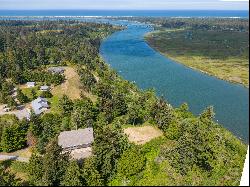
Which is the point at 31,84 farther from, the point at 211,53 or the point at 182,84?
the point at 211,53

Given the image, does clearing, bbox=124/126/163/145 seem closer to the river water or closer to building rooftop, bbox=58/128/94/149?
building rooftop, bbox=58/128/94/149

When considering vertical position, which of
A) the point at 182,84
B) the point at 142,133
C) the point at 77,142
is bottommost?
the point at 182,84

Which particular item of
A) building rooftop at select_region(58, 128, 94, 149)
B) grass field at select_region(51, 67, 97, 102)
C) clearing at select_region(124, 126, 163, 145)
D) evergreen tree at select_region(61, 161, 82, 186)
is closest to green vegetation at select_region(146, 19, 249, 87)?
clearing at select_region(124, 126, 163, 145)

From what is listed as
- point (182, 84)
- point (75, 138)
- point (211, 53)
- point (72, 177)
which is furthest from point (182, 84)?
point (72, 177)

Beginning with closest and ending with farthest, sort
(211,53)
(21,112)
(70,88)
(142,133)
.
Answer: (142,133) < (21,112) < (70,88) < (211,53)

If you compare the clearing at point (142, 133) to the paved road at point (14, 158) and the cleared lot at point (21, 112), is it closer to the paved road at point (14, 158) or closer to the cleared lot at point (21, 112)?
the paved road at point (14, 158)

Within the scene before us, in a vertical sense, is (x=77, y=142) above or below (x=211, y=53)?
below

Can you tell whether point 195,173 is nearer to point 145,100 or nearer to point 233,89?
point 145,100
